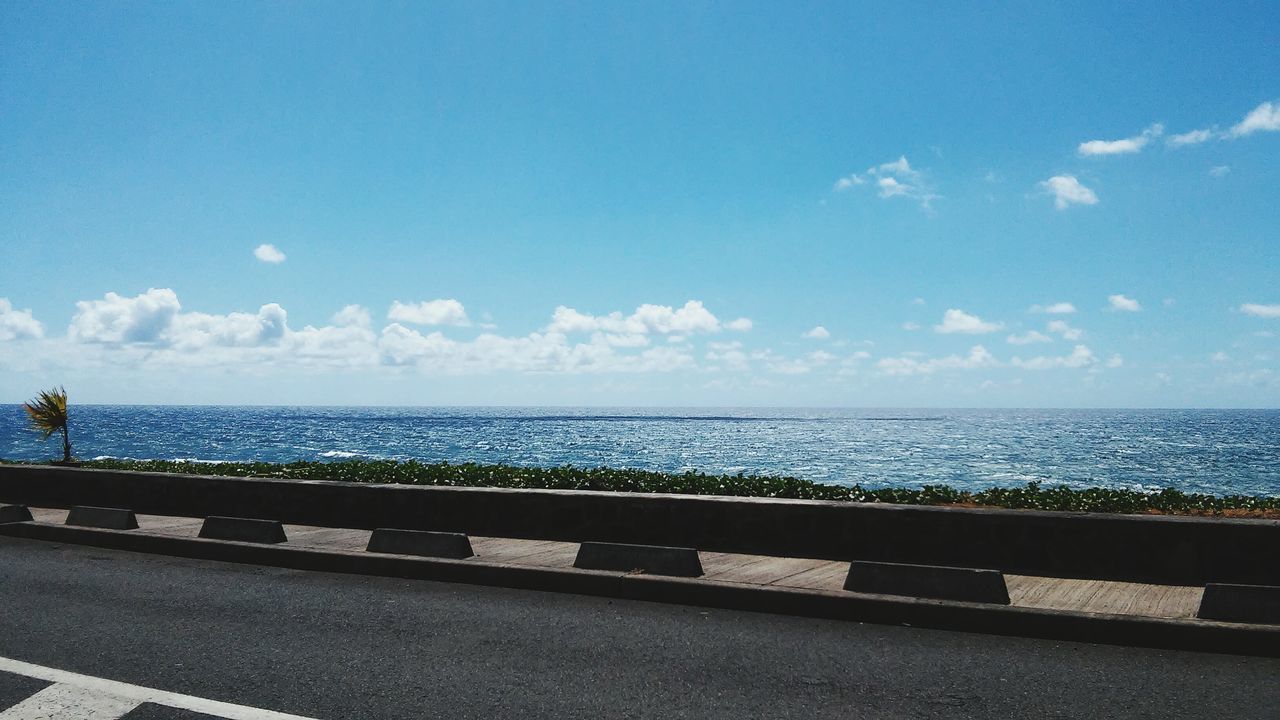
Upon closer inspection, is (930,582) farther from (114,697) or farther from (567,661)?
(114,697)

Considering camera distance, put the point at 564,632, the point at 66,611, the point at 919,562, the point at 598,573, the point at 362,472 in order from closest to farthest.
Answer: the point at 564,632 < the point at 66,611 < the point at 598,573 < the point at 919,562 < the point at 362,472

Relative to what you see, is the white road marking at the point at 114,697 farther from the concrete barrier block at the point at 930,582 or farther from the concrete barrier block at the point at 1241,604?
the concrete barrier block at the point at 1241,604

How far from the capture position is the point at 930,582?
24.3ft

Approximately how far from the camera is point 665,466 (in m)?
66.5

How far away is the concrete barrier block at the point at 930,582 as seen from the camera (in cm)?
717

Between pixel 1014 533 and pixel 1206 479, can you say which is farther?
pixel 1206 479

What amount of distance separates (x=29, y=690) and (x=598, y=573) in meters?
4.54

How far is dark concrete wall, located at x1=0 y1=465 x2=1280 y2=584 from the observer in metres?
8.27

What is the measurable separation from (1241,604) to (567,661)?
503cm

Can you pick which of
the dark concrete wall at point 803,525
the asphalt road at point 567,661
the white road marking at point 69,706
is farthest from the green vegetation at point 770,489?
the white road marking at point 69,706

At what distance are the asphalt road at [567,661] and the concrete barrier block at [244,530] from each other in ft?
7.65

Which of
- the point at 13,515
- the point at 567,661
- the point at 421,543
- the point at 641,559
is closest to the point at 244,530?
the point at 421,543

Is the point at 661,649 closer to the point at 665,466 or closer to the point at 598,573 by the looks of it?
the point at 598,573

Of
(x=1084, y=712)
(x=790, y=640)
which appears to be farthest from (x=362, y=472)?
(x=1084, y=712)
